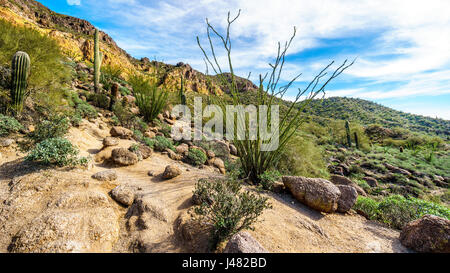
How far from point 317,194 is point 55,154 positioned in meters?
4.46

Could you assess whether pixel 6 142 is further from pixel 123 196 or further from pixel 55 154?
pixel 123 196

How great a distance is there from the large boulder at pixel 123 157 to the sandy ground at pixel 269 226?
622 millimetres

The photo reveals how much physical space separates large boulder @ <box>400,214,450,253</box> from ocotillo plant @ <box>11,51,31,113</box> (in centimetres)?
763

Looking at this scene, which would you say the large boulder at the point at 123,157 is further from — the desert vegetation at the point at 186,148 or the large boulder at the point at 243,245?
the large boulder at the point at 243,245

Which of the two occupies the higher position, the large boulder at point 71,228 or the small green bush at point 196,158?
the small green bush at point 196,158

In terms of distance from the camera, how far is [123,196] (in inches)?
107

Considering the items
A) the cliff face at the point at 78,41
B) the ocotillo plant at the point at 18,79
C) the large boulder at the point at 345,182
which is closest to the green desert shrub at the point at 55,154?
the ocotillo plant at the point at 18,79

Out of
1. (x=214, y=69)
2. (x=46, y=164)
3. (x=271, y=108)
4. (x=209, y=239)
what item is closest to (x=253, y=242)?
(x=209, y=239)

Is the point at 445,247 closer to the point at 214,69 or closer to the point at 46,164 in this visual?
the point at 214,69

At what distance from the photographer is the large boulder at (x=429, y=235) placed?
210cm

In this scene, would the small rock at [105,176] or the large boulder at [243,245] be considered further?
the small rock at [105,176]

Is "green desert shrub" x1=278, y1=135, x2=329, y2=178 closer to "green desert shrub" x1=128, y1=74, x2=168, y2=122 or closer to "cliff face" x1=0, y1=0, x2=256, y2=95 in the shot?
"cliff face" x1=0, y1=0, x2=256, y2=95

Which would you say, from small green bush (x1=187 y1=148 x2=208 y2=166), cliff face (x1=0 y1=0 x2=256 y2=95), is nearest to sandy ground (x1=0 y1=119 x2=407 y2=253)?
small green bush (x1=187 y1=148 x2=208 y2=166)

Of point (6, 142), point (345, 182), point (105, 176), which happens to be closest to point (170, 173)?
point (105, 176)
